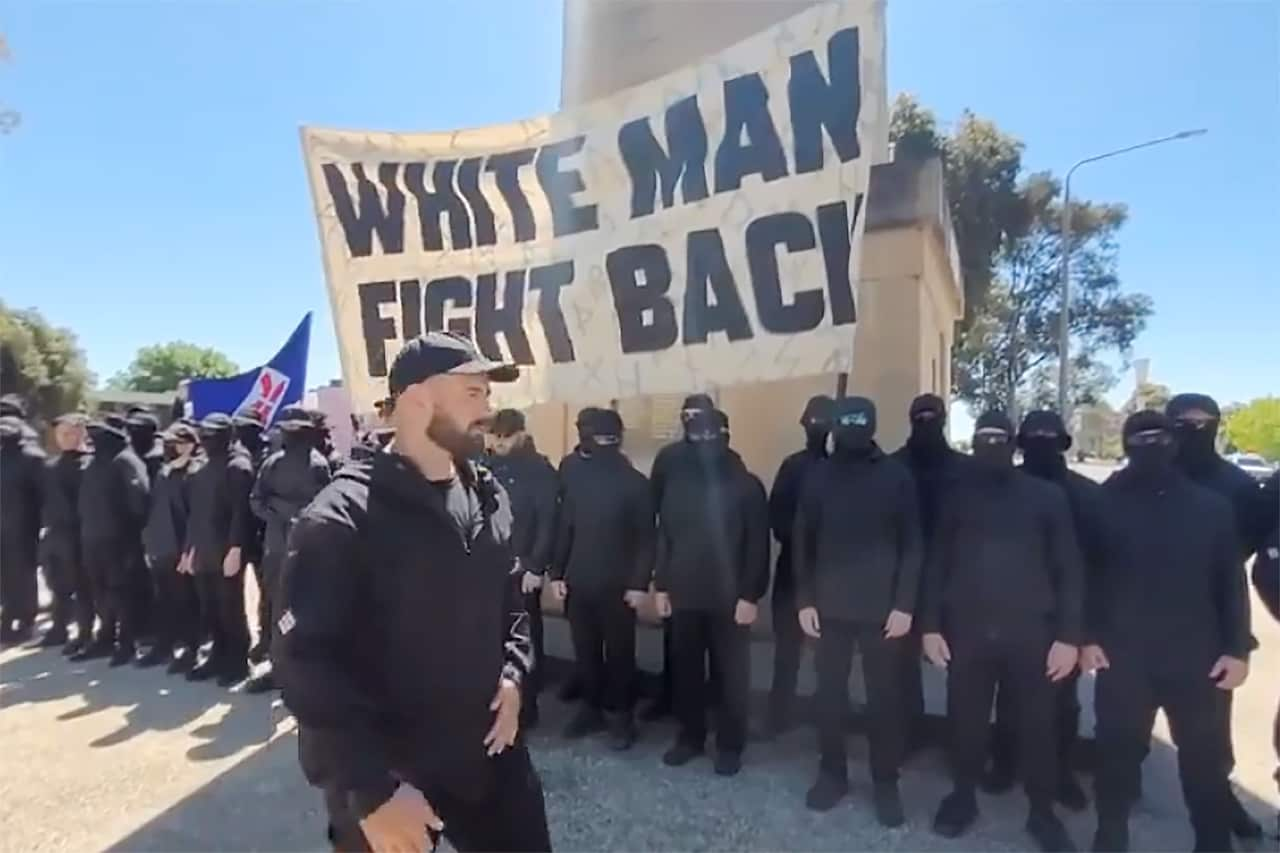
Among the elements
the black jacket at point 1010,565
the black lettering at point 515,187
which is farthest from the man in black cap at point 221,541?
the black jacket at point 1010,565

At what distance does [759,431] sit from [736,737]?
2.58 m

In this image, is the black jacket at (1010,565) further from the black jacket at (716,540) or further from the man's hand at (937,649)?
the black jacket at (716,540)

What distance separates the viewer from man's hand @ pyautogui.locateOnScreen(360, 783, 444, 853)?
2.03 metres

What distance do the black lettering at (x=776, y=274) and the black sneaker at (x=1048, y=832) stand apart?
236 centimetres

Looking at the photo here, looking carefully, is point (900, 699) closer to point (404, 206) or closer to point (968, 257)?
point (404, 206)

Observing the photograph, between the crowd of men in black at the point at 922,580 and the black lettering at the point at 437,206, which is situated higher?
the black lettering at the point at 437,206

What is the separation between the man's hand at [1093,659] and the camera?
3.54m

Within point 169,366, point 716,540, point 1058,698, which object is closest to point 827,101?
point 716,540

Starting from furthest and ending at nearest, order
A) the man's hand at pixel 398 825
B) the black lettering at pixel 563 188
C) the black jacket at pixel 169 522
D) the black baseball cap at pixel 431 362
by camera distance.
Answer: the black jacket at pixel 169 522
the black lettering at pixel 563 188
the black baseball cap at pixel 431 362
the man's hand at pixel 398 825

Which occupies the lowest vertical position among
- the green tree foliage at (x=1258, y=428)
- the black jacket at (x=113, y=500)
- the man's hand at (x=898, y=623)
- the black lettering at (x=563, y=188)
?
the man's hand at (x=898, y=623)

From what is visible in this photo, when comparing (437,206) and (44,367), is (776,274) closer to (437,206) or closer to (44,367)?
(437,206)

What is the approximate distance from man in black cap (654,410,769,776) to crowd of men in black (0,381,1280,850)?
12 mm

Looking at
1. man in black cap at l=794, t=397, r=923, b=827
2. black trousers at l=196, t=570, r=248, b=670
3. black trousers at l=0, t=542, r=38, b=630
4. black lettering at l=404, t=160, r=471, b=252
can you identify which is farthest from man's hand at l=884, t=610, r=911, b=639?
black trousers at l=0, t=542, r=38, b=630

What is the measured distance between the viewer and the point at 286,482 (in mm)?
5531
